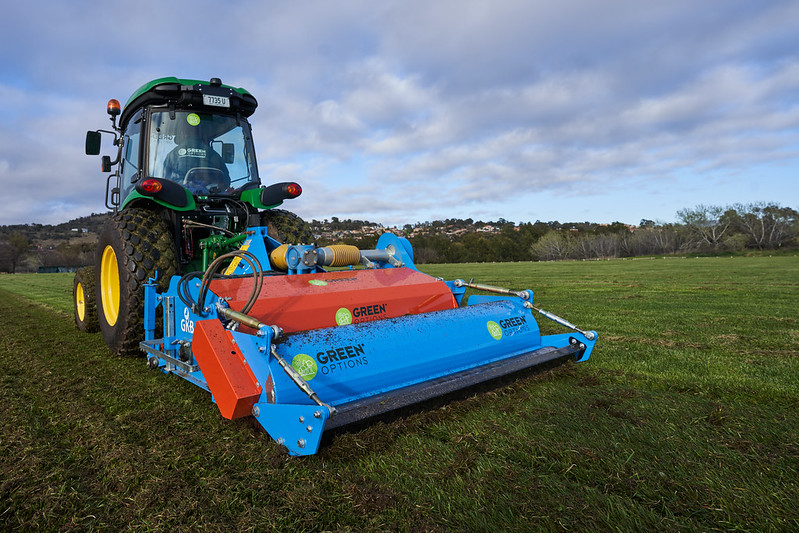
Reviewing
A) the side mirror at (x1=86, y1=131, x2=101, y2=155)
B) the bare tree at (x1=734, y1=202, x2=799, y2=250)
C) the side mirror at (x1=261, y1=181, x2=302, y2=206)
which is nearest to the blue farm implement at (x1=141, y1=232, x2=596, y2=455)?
the side mirror at (x1=261, y1=181, x2=302, y2=206)

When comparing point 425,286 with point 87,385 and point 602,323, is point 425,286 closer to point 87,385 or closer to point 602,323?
point 87,385

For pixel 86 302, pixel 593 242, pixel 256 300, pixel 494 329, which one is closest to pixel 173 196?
pixel 256 300

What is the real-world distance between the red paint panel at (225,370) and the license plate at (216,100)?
11.4ft

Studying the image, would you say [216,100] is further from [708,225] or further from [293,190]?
→ [708,225]

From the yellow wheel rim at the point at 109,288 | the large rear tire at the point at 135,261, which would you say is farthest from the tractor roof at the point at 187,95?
the yellow wheel rim at the point at 109,288

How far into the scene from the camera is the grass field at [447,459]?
186 centimetres

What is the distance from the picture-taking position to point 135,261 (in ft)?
13.2

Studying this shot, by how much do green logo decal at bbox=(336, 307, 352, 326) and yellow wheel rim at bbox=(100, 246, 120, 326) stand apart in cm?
270

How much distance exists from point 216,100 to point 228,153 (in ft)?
2.10

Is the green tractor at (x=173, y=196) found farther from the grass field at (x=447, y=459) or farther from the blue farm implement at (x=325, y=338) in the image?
the grass field at (x=447, y=459)

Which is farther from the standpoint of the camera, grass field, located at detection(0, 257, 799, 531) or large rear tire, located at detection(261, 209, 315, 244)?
large rear tire, located at detection(261, 209, 315, 244)

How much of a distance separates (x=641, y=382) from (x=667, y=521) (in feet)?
6.50

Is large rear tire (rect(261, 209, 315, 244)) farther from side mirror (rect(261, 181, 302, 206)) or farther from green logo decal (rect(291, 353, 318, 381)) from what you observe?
green logo decal (rect(291, 353, 318, 381))

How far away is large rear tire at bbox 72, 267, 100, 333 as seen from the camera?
240 inches
